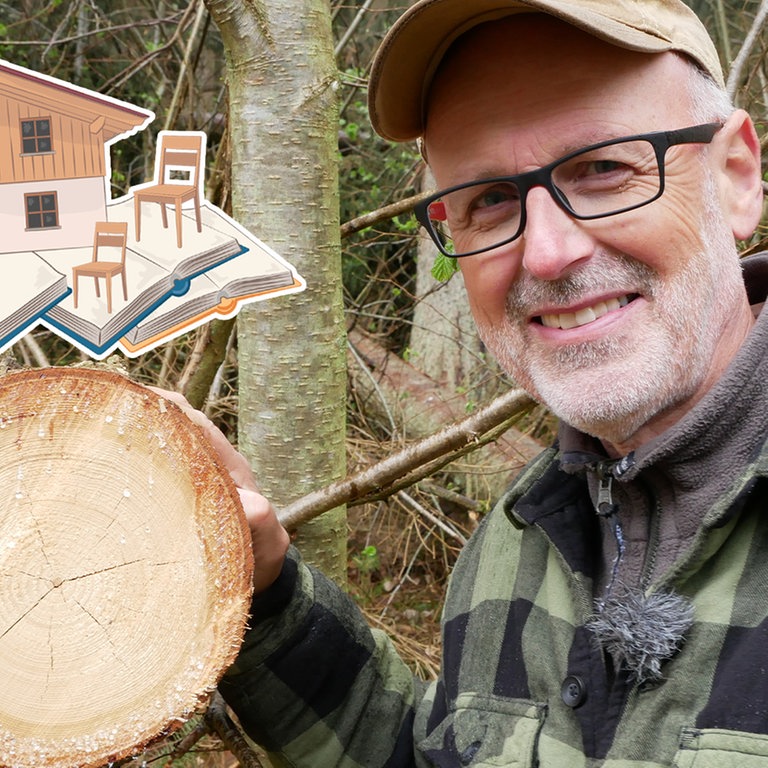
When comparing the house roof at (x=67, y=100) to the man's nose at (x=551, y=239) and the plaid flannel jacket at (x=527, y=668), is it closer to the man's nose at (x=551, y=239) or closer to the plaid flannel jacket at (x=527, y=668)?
the man's nose at (x=551, y=239)

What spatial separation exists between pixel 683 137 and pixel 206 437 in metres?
0.94

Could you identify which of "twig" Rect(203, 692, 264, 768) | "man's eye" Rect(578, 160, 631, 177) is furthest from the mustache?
"twig" Rect(203, 692, 264, 768)

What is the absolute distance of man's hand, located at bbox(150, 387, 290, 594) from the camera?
1.41 m

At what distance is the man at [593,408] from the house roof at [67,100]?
499 mm

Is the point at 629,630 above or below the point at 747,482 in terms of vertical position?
below

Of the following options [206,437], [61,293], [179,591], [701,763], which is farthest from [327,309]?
[701,763]

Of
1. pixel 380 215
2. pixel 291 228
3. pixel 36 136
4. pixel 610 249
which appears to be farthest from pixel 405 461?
pixel 36 136

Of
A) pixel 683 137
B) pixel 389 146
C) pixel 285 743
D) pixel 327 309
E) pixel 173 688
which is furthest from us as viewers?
pixel 389 146

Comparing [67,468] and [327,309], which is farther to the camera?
[327,309]

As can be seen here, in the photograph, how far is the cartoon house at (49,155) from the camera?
1.56m

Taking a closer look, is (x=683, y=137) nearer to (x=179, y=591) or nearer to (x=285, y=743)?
(x=179, y=591)

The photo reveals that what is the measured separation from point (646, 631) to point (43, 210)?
1.22 metres

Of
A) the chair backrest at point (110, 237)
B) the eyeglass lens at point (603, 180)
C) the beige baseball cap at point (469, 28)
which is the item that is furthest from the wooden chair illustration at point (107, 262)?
the eyeglass lens at point (603, 180)

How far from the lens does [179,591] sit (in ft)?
4.12
